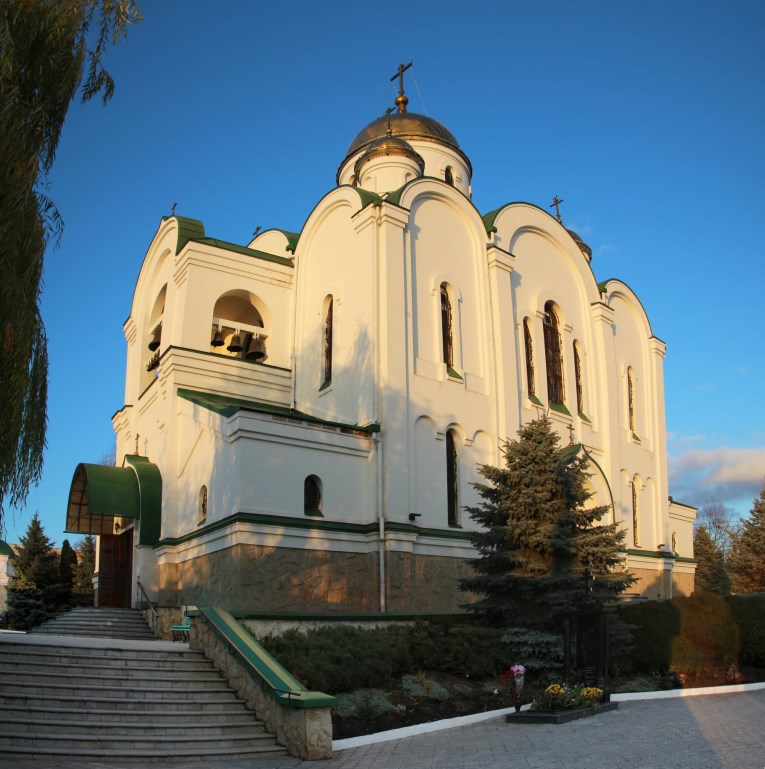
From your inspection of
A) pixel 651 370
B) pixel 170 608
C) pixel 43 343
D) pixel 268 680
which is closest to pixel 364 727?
pixel 268 680

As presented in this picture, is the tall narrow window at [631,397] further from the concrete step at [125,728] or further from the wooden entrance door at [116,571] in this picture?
the concrete step at [125,728]

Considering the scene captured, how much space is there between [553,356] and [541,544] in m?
10.3

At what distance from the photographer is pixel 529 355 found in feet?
75.0

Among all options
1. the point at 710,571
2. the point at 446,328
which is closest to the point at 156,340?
the point at 446,328

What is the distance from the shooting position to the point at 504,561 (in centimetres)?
1470

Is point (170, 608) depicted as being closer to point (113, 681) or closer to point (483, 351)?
point (113, 681)

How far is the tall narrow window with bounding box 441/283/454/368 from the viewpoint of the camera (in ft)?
67.0

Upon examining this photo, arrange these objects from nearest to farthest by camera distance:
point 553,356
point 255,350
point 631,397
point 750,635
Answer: point 750,635 → point 255,350 → point 553,356 → point 631,397

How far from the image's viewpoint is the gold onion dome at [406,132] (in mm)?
28234

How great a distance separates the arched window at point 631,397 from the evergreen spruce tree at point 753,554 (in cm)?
994

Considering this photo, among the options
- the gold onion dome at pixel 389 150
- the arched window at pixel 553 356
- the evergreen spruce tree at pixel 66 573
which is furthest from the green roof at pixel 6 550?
the arched window at pixel 553 356

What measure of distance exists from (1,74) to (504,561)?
10465 millimetres

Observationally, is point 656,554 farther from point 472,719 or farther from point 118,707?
point 118,707

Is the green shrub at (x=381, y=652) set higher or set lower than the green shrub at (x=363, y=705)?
higher
